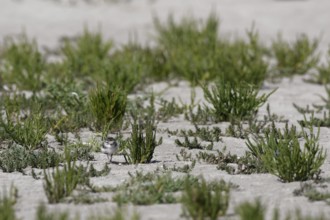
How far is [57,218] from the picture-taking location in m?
3.67

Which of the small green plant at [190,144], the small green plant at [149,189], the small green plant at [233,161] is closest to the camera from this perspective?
the small green plant at [149,189]

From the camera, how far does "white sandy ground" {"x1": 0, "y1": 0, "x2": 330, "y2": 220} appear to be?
4219 mm

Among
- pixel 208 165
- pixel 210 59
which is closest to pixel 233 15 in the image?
pixel 210 59

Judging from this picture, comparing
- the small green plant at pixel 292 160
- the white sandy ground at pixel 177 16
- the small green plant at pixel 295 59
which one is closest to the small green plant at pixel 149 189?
the white sandy ground at pixel 177 16

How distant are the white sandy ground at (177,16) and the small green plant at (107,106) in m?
0.16

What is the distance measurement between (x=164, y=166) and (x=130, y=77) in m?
2.83

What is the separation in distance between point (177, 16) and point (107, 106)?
8.34 metres

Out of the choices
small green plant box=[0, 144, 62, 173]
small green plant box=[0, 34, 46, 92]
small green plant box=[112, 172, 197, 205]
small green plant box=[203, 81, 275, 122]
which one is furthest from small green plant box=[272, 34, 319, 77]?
small green plant box=[112, 172, 197, 205]

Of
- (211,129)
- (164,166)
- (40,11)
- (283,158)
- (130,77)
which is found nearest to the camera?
(283,158)

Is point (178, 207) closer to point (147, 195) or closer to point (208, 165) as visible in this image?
point (147, 195)

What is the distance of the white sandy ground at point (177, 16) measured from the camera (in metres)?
4.22

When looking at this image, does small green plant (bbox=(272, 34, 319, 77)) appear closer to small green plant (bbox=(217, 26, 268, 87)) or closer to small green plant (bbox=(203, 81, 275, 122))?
small green plant (bbox=(217, 26, 268, 87))

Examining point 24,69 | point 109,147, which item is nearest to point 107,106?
point 109,147

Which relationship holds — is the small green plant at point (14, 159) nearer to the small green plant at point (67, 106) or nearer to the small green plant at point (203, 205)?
the small green plant at point (67, 106)
